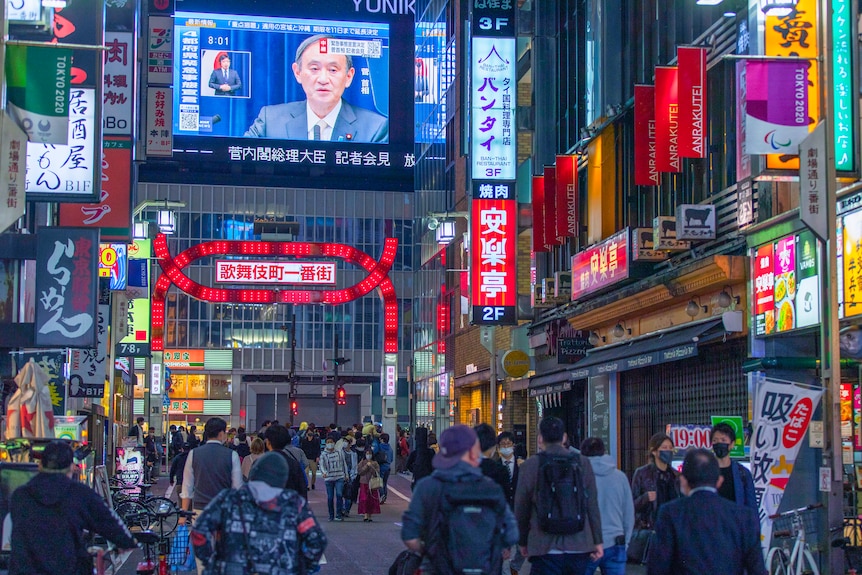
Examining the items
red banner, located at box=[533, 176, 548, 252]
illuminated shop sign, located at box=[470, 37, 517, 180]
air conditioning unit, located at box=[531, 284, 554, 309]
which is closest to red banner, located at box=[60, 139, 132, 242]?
illuminated shop sign, located at box=[470, 37, 517, 180]

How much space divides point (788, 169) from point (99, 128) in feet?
30.1

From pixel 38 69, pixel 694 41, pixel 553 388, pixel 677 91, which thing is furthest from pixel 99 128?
pixel 553 388

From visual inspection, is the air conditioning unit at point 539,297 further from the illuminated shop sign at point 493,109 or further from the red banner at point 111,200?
the red banner at point 111,200

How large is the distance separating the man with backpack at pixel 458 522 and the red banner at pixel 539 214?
23.6 metres

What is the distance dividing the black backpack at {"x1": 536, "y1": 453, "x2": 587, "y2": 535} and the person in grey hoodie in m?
1.37

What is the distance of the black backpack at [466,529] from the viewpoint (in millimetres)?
7457

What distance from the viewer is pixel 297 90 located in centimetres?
8875

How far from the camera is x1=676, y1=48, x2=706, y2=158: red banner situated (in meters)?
20.5

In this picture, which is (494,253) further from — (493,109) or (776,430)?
(776,430)

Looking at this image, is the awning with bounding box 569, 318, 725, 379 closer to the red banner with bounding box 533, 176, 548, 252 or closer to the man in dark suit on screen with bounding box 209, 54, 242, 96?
the red banner with bounding box 533, 176, 548, 252

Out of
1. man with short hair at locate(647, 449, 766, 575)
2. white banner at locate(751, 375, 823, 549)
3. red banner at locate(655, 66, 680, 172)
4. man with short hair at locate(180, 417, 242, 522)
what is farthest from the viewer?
red banner at locate(655, 66, 680, 172)

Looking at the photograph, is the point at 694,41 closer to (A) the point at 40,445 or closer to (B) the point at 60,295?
(B) the point at 60,295

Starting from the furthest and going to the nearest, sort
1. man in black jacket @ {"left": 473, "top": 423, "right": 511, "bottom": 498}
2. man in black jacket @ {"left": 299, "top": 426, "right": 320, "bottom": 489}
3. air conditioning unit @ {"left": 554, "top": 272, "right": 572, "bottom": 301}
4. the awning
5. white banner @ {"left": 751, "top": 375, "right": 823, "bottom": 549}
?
man in black jacket @ {"left": 299, "top": 426, "right": 320, "bottom": 489}, air conditioning unit @ {"left": 554, "top": 272, "right": 572, "bottom": 301}, the awning, white banner @ {"left": 751, "top": 375, "right": 823, "bottom": 549}, man in black jacket @ {"left": 473, "top": 423, "right": 511, "bottom": 498}

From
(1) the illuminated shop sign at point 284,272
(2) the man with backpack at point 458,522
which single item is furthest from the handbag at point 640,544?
(1) the illuminated shop sign at point 284,272
